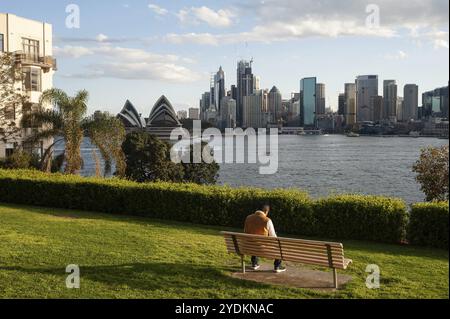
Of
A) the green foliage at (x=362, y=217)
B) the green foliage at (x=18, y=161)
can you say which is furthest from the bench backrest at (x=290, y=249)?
the green foliage at (x=18, y=161)

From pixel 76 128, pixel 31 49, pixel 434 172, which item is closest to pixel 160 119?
pixel 31 49

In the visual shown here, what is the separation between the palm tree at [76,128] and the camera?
23.8 m

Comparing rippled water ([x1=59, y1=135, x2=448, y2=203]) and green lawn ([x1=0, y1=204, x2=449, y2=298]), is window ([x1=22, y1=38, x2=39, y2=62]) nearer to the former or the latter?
rippled water ([x1=59, y1=135, x2=448, y2=203])

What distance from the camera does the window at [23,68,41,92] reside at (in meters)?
37.0

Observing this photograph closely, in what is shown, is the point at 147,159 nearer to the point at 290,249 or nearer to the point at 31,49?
the point at 31,49

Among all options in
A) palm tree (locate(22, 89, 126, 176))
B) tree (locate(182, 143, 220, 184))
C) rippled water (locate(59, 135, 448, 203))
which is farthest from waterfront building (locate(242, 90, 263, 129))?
palm tree (locate(22, 89, 126, 176))

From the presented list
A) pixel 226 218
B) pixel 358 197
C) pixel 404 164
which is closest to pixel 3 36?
pixel 226 218

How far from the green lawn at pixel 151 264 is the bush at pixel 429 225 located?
387mm

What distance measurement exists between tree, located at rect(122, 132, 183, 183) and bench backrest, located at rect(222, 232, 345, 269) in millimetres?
37510

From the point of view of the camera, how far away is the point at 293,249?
8406mm

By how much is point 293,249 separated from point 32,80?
110ft

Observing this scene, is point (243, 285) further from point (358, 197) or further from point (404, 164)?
point (404, 164)
